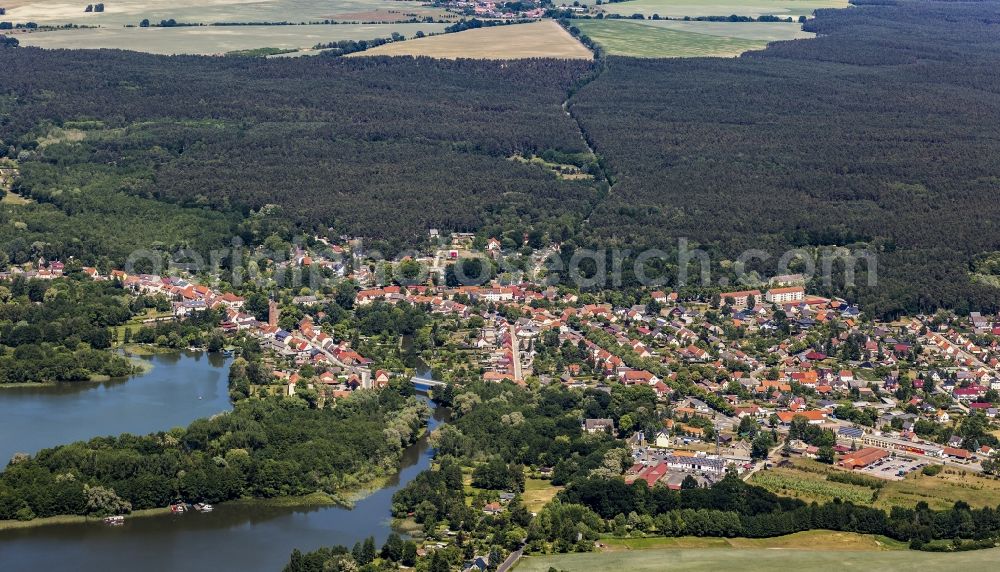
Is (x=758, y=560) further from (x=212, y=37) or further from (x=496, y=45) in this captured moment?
(x=212, y=37)

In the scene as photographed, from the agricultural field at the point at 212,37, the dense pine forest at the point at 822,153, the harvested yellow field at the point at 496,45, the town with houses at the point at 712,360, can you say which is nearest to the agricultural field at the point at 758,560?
the town with houses at the point at 712,360

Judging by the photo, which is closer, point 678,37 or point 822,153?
point 822,153

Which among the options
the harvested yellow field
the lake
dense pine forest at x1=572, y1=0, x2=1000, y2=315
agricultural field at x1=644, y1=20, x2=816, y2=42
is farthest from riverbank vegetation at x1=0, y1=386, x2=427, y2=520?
agricultural field at x1=644, y1=20, x2=816, y2=42

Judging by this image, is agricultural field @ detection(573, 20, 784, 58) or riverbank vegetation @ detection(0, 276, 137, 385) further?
agricultural field @ detection(573, 20, 784, 58)

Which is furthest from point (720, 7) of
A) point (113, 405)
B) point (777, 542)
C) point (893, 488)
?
point (777, 542)

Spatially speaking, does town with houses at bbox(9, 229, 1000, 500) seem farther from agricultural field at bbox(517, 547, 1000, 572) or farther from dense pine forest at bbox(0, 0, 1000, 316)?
agricultural field at bbox(517, 547, 1000, 572)

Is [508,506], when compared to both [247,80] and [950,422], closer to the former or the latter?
[950,422]

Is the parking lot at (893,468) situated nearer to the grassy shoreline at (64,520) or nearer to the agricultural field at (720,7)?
the grassy shoreline at (64,520)
